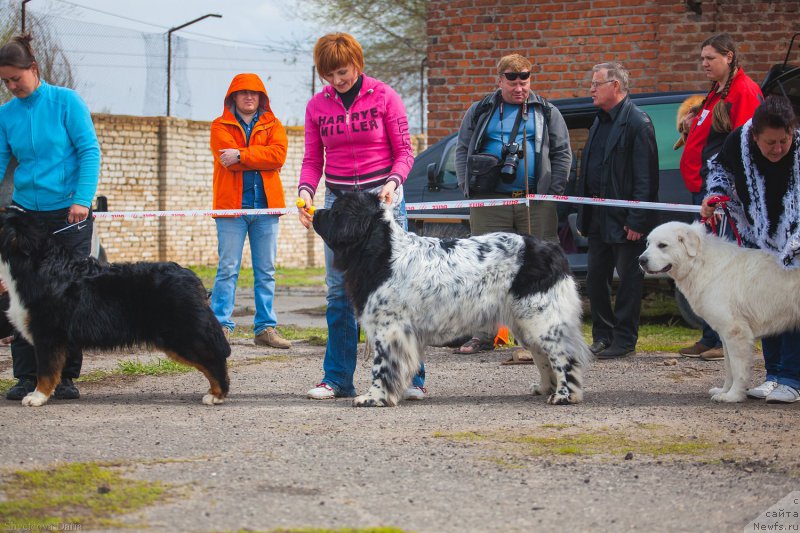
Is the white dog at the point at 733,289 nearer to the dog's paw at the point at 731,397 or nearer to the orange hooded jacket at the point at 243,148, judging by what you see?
the dog's paw at the point at 731,397

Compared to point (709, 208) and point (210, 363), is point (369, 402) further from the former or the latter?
point (709, 208)

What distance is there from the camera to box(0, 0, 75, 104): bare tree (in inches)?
647

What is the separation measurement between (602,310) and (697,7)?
5520mm

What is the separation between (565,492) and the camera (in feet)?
13.4

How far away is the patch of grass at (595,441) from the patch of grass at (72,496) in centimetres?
168

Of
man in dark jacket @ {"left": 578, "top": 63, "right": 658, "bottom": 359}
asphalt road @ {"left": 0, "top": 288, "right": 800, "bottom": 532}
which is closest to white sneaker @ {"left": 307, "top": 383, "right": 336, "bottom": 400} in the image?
asphalt road @ {"left": 0, "top": 288, "right": 800, "bottom": 532}

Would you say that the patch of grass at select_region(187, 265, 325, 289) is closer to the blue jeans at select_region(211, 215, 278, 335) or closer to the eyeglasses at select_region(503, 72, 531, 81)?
the blue jeans at select_region(211, 215, 278, 335)

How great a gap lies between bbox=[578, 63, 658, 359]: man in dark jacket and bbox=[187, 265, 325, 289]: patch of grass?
26.9 ft

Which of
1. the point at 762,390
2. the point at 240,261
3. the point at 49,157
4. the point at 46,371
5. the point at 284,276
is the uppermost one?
the point at 49,157

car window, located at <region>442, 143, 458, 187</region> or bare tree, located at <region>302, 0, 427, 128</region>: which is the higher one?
bare tree, located at <region>302, 0, 427, 128</region>

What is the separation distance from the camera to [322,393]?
6.34m

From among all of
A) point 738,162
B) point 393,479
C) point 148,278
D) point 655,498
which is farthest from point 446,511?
point 738,162

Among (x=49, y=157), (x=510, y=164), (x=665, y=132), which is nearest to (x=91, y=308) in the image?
(x=49, y=157)

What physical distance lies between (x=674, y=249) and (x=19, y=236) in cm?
405
